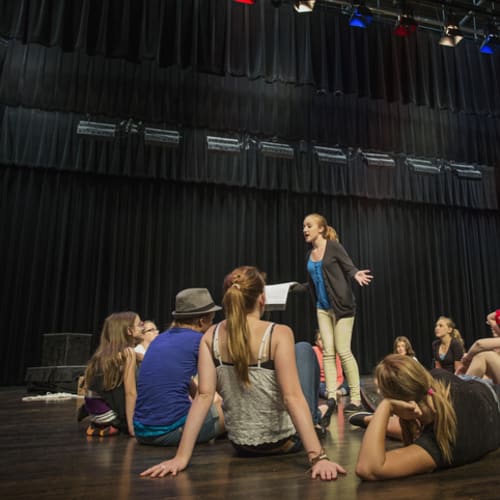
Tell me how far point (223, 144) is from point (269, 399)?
606 centimetres

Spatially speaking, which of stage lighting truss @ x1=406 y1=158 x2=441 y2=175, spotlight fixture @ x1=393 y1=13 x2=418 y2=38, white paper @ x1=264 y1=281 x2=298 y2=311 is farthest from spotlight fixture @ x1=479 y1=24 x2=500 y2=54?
white paper @ x1=264 y1=281 x2=298 y2=311

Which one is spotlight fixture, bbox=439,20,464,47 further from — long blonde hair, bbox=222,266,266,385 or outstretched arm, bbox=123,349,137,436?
outstretched arm, bbox=123,349,137,436

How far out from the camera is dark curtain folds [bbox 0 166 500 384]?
6570mm

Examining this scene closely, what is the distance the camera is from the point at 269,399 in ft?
5.22

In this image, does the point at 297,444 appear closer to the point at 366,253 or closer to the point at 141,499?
the point at 141,499

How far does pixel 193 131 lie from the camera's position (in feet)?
23.5

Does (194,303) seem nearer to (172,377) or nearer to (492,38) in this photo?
(172,377)

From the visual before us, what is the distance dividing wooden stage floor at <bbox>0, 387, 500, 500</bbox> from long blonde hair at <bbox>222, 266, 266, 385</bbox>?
0.33m

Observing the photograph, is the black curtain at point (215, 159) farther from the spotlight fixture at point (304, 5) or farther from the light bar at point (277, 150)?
the spotlight fixture at point (304, 5)

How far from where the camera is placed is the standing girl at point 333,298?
9.43ft

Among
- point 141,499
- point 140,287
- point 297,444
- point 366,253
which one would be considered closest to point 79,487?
point 141,499

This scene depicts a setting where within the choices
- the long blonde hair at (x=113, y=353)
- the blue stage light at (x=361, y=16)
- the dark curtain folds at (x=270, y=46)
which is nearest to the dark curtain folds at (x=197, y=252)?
the dark curtain folds at (x=270, y=46)

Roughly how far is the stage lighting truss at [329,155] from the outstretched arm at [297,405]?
654cm

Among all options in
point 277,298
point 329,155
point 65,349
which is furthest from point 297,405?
point 329,155
